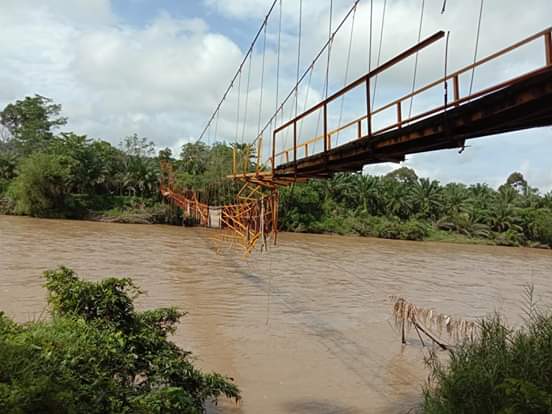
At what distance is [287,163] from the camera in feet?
28.5

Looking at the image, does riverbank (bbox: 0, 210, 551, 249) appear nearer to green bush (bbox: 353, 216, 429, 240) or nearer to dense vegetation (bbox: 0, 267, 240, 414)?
green bush (bbox: 353, 216, 429, 240)

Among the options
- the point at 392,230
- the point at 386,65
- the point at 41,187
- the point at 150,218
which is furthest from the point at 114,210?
the point at 386,65

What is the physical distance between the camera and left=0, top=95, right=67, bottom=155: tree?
42188 mm

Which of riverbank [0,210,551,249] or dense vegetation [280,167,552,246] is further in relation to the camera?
dense vegetation [280,167,552,246]

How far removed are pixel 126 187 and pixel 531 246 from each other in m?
32.1

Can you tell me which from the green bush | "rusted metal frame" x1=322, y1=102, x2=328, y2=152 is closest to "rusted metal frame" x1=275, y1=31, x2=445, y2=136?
"rusted metal frame" x1=322, y1=102, x2=328, y2=152

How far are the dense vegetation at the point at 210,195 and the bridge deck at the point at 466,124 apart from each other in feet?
83.0

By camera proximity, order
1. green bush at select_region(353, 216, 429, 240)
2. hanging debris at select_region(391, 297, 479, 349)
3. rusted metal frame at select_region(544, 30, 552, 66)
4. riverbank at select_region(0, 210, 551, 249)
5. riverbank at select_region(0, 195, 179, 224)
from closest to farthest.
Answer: rusted metal frame at select_region(544, 30, 552, 66) → hanging debris at select_region(391, 297, 479, 349) → riverbank at select_region(0, 195, 179, 224) → riverbank at select_region(0, 210, 551, 249) → green bush at select_region(353, 216, 429, 240)

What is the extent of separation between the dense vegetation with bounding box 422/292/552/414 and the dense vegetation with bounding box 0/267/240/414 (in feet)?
5.96

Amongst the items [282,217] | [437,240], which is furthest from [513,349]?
[437,240]

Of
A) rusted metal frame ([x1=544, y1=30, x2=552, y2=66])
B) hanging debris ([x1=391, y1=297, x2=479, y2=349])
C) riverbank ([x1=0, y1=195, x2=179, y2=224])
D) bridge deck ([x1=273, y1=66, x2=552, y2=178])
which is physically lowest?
hanging debris ([x1=391, y1=297, x2=479, y2=349])

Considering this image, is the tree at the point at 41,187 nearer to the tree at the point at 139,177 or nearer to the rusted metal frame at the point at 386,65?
the tree at the point at 139,177

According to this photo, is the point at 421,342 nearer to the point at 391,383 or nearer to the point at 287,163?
the point at 391,383

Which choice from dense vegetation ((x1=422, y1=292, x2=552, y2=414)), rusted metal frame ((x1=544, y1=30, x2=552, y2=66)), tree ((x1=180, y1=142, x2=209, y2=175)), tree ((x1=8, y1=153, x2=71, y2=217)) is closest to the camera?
dense vegetation ((x1=422, y1=292, x2=552, y2=414))
